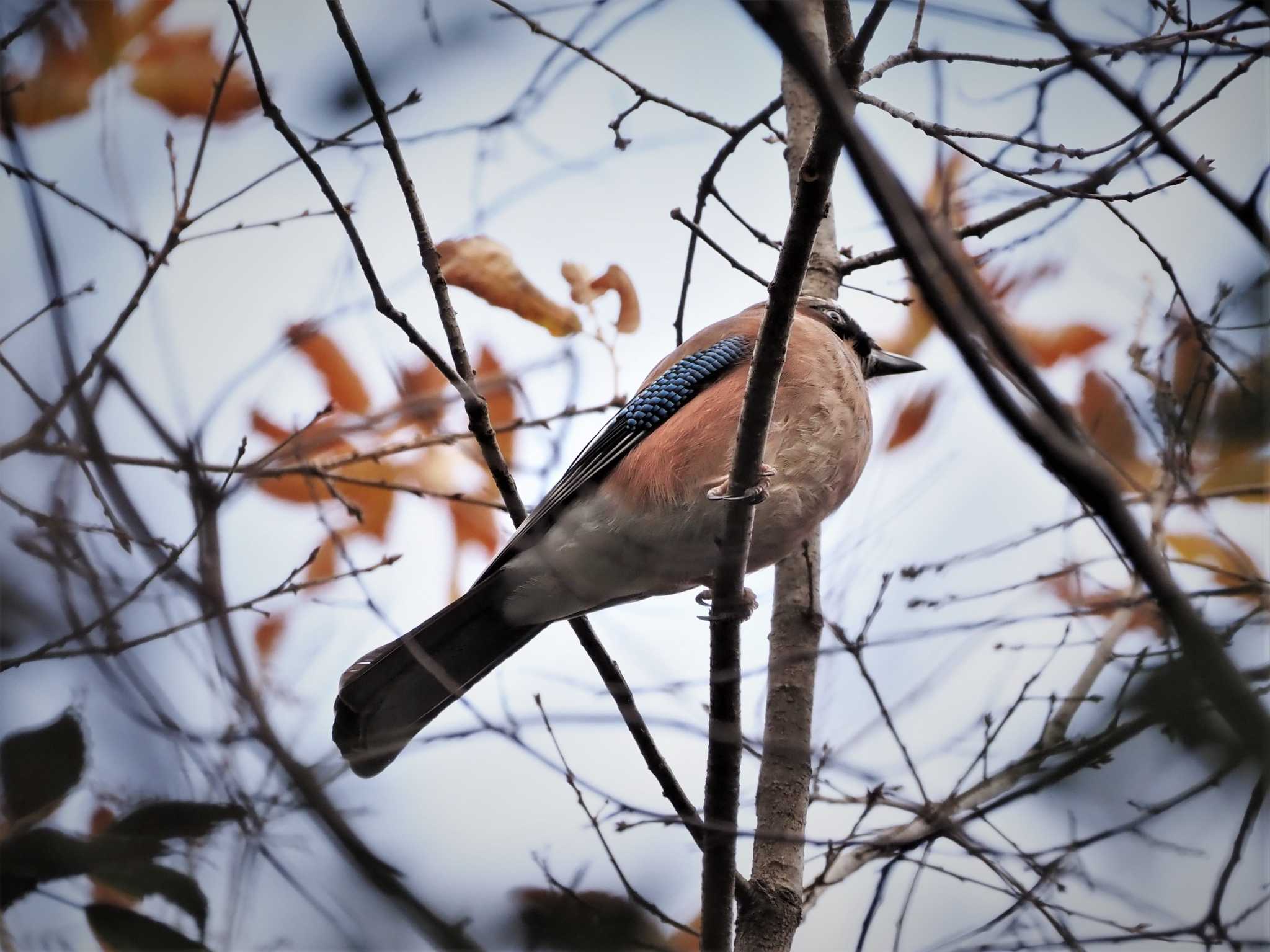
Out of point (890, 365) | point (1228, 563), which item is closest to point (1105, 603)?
point (1228, 563)

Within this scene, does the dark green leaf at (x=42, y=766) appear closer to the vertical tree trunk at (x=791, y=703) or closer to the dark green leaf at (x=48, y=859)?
the dark green leaf at (x=48, y=859)

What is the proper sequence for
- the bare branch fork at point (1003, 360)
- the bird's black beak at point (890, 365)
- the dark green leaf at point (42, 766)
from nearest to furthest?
the bare branch fork at point (1003, 360)
the dark green leaf at point (42, 766)
the bird's black beak at point (890, 365)

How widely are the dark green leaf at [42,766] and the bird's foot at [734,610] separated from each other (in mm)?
1448

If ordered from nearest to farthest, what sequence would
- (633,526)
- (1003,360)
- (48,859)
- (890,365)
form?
(1003,360), (48,859), (633,526), (890,365)

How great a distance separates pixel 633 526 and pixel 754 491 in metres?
0.74

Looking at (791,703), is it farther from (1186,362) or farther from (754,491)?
(1186,362)

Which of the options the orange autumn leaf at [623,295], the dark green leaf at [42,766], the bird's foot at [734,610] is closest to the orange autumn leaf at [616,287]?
the orange autumn leaf at [623,295]

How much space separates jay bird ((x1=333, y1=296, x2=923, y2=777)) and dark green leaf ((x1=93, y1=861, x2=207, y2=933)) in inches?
60.8

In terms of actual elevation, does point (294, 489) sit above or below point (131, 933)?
above

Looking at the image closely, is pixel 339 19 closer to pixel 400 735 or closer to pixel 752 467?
pixel 752 467

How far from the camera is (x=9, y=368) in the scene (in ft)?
6.13

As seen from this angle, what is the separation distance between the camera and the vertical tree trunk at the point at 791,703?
118 inches

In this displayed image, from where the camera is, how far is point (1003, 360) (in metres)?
1.28

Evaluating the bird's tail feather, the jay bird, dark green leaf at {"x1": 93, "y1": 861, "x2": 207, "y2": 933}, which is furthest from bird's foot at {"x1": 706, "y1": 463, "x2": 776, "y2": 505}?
dark green leaf at {"x1": 93, "y1": 861, "x2": 207, "y2": 933}
